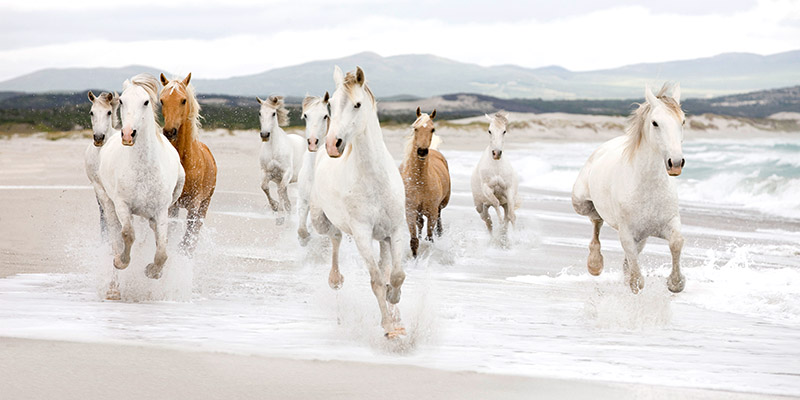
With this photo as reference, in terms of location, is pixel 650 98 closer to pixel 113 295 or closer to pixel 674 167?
pixel 674 167

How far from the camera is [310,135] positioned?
25.4 ft

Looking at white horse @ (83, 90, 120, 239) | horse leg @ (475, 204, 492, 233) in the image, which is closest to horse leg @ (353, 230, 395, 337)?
white horse @ (83, 90, 120, 239)

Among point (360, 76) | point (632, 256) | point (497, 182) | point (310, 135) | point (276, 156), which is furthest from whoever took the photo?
point (276, 156)

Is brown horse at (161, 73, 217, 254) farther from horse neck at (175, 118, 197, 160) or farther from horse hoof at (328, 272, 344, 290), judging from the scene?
horse hoof at (328, 272, 344, 290)

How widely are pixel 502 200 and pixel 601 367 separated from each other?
7065mm

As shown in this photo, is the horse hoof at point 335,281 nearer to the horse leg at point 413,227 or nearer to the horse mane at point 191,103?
the horse mane at point 191,103

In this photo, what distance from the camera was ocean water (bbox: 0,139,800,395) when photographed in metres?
5.72

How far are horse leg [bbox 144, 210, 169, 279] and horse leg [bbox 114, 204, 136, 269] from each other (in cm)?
20

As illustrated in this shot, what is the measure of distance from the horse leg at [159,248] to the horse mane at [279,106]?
5.76 metres

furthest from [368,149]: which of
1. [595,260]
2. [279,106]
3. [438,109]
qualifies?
[438,109]

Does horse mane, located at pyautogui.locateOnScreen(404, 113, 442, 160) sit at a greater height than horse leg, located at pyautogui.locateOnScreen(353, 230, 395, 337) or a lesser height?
greater

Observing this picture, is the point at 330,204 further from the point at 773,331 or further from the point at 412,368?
the point at 773,331

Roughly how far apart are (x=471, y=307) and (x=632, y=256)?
1.41 metres

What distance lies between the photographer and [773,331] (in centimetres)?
673
